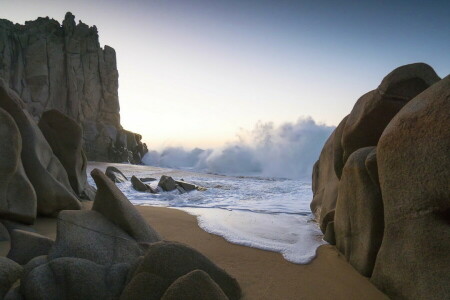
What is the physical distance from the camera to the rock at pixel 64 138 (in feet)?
21.3

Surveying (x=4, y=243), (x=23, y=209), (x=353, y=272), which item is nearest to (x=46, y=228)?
(x=23, y=209)

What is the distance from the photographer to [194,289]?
6.66 feet

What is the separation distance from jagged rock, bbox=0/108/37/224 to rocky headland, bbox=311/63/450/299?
4.09m

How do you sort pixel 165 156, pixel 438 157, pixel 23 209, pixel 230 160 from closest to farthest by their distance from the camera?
pixel 438 157
pixel 23 209
pixel 230 160
pixel 165 156

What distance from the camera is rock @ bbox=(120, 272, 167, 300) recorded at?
2.14 metres

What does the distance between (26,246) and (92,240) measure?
2.02 feet

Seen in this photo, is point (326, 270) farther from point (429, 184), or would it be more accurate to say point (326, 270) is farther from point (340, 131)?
point (340, 131)

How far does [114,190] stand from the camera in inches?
137

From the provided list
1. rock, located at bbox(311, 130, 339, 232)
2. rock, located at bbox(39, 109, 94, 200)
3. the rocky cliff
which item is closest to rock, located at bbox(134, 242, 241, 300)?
rock, located at bbox(311, 130, 339, 232)

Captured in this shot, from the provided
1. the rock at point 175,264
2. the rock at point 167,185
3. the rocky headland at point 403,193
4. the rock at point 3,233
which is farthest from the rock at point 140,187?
the rock at point 175,264

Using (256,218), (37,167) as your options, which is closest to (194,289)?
(37,167)

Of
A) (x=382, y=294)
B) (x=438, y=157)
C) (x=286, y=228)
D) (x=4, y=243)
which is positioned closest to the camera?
(x=438, y=157)

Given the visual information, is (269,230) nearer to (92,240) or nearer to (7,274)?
(92,240)

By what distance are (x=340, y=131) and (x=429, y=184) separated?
8.65 ft
